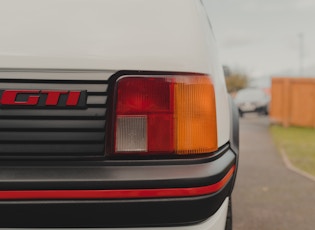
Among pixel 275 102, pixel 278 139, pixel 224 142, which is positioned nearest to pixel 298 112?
pixel 275 102

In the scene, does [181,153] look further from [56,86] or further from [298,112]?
[298,112]

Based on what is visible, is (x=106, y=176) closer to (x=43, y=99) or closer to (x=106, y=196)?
(x=106, y=196)

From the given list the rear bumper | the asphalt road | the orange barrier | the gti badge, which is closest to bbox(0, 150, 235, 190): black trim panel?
Answer: the rear bumper

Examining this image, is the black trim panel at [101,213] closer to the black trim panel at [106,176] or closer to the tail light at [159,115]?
the black trim panel at [106,176]

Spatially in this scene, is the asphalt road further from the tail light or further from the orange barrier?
the orange barrier

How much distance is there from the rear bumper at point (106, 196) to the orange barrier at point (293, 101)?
1282 cm

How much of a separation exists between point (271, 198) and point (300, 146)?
468 cm

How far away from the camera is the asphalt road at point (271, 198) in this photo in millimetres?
3684

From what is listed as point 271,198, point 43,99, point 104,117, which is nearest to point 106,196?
point 104,117

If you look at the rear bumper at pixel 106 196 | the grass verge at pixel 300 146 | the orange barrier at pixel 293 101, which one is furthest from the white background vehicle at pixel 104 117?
the orange barrier at pixel 293 101

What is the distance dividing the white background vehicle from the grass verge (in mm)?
4933

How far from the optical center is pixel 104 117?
55.2 inches

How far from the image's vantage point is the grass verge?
263 inches

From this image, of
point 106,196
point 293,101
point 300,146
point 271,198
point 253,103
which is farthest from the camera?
point 253,103
